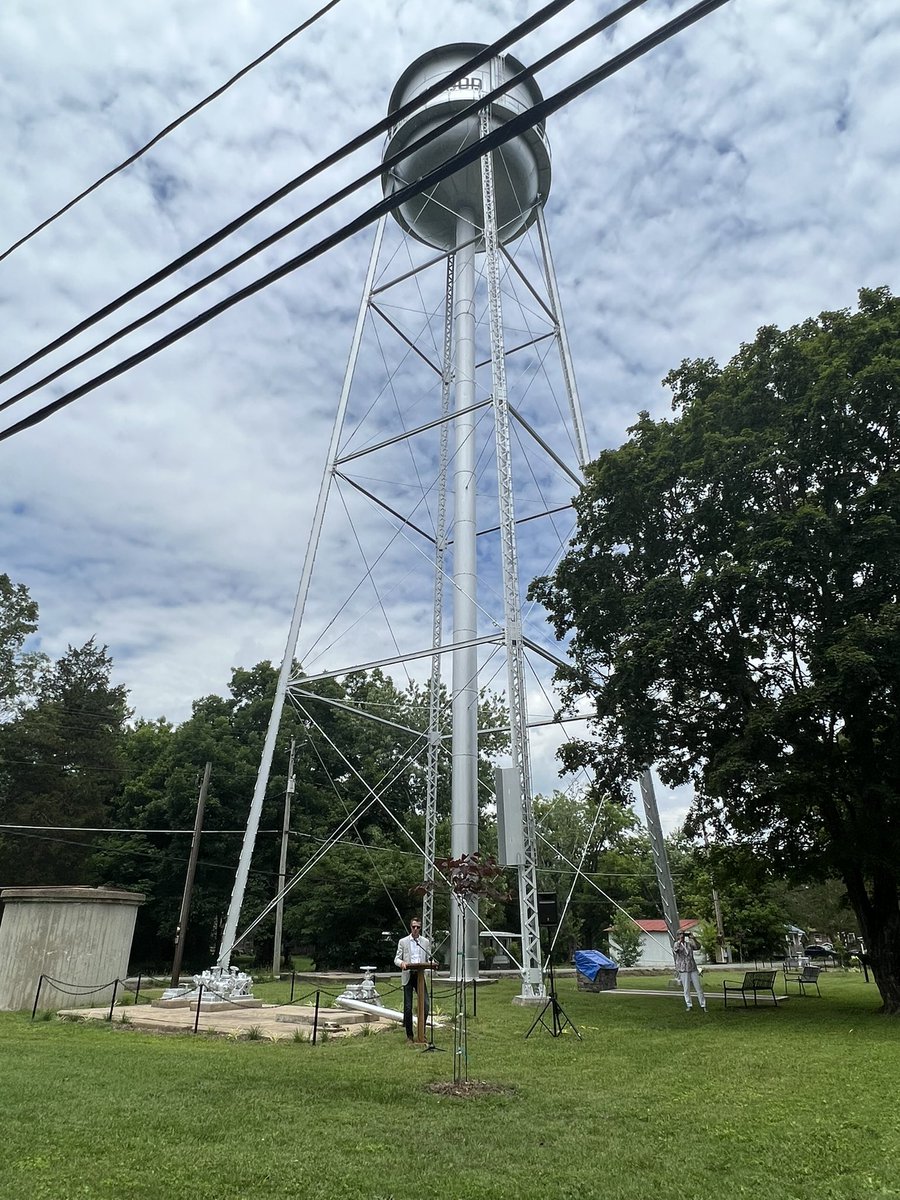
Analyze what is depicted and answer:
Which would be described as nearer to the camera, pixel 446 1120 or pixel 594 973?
pixel 446 1120

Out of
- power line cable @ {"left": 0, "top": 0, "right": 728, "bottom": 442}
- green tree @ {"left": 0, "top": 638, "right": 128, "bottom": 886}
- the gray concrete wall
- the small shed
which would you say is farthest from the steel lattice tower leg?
green tree @ {"left": 0, "top": 638, "right": 128, "bottom": 886}

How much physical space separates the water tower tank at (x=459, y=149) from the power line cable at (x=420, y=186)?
16263mm

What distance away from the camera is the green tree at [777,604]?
43.4 feet

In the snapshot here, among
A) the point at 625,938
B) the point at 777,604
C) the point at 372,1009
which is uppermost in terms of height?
the point at 777,604

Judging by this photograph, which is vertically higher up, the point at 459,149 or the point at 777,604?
the point at 459,149

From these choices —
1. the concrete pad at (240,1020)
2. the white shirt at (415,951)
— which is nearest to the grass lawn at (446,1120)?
the white shirt at (415,951)

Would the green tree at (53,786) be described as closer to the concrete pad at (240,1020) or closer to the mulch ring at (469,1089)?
the concrete pad at (240,1020)

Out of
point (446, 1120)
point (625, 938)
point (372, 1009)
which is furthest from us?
point (625, 938)

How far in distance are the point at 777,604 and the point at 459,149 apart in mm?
15025

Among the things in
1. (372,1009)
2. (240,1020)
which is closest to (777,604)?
(372,1009)

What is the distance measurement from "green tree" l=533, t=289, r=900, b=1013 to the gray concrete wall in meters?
10.4

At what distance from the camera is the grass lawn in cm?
464

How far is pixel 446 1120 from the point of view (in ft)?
Answer: 20.1

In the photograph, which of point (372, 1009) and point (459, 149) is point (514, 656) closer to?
point (372, 1009)
